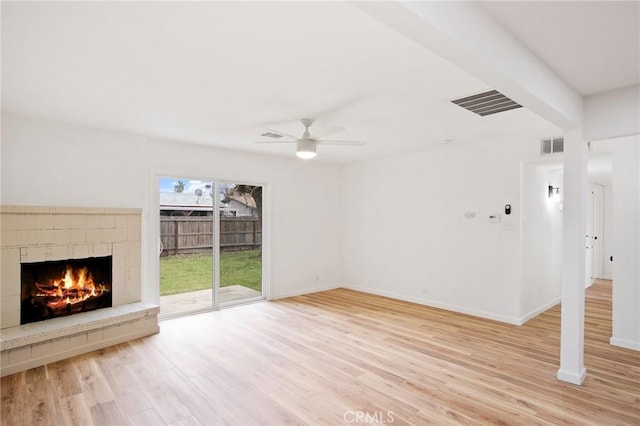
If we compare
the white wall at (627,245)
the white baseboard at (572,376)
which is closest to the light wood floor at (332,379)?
the white baseboard at (572,376)

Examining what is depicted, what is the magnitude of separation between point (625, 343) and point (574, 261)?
1.80m

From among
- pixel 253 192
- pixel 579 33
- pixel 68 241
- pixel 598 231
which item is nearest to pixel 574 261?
pixel 579 33

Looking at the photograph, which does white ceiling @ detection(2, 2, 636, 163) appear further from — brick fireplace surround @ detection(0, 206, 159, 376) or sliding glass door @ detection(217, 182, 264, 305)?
sliding glass door @ detection(217, 182, 264, 305)

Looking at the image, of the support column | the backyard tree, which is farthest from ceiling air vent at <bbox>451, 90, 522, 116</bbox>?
the backyard tree

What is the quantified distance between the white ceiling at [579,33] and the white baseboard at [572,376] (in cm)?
256

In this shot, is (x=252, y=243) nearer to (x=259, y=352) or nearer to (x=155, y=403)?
(x=259, y=352)

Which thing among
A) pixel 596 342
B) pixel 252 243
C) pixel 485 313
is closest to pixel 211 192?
pixel 252 243

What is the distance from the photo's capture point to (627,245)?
395 centimetres

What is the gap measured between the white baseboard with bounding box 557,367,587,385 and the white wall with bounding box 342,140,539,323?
68.2 inches

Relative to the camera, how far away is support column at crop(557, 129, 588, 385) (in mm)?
3061

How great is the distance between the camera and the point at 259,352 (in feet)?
12.3

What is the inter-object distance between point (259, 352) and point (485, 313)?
341 centimetres

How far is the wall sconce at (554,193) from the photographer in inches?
229

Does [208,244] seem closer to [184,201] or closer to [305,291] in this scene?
[184,201]
